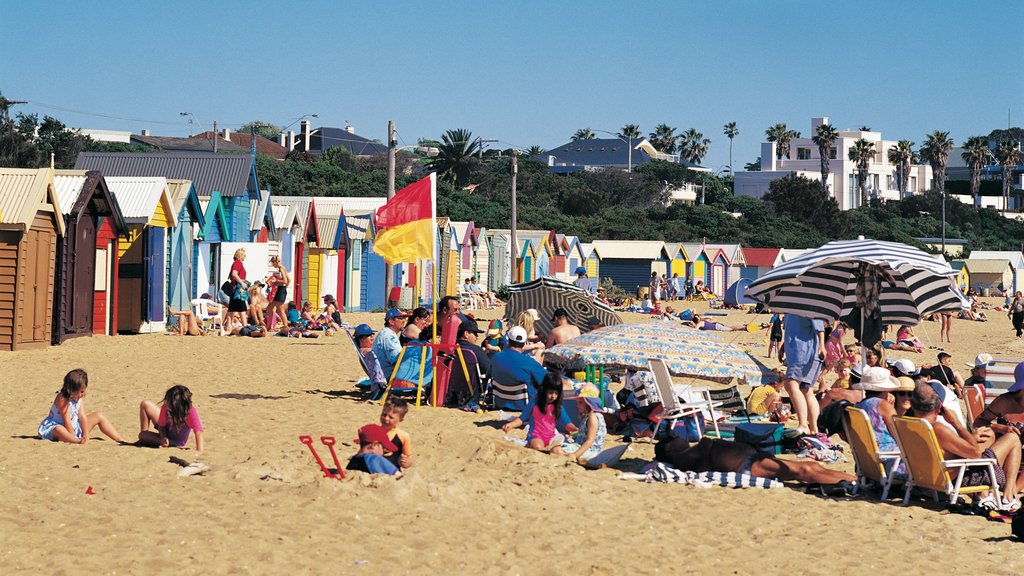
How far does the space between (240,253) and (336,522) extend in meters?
15.4

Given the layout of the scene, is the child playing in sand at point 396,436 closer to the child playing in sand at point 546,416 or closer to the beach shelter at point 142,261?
the child playing in sand at point 546,416

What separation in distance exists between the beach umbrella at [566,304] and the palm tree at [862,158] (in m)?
96.0

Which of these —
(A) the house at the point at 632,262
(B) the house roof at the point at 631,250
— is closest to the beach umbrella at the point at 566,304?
(A) the house at the point at 632,262

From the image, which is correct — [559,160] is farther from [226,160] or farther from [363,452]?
[363,452]

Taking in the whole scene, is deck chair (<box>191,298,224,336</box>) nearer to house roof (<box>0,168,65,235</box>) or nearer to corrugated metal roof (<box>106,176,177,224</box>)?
corrugated metal roof (<box>106,176,177,224</box>)

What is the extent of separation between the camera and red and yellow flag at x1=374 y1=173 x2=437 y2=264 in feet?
42.4

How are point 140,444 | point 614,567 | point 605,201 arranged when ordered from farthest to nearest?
point 605,201, point 140,444, point 614,567

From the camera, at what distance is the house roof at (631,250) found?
54188 millimetres

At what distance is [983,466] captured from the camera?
8109 millimetres

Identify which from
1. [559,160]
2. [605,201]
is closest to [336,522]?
[605,201]

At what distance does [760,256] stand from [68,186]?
4689cm

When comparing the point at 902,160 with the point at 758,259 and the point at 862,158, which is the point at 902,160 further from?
the point at 758,259

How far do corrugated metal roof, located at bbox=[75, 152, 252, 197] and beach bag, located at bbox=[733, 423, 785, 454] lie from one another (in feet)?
53.8

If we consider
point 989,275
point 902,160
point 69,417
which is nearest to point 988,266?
point 989,275
